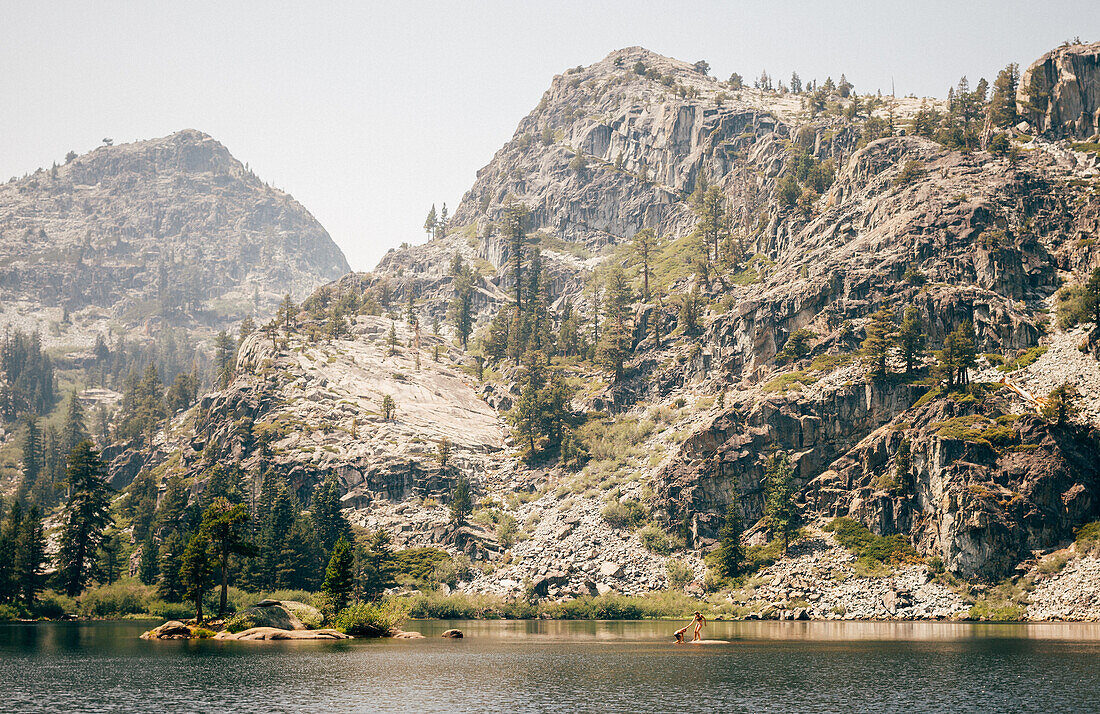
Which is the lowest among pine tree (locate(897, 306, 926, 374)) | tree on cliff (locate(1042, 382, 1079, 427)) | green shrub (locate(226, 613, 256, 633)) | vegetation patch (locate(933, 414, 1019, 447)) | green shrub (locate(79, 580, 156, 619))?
green shrub (locate(79, 580, 156, 619))

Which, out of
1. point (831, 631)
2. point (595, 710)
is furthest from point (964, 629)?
point (595, 710)

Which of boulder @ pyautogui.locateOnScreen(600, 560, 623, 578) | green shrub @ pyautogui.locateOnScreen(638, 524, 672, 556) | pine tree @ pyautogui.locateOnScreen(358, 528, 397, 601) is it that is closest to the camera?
pine tree @ pyautogui.locateOnScreen(358, 528, 397, 601)

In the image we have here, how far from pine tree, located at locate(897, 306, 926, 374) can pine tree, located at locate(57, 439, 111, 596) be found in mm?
159049

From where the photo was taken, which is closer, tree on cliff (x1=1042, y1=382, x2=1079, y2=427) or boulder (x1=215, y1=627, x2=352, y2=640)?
boulder (x1=215, y1=627, x2=352, y2=640)

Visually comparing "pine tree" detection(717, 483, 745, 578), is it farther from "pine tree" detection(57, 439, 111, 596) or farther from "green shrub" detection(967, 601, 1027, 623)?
"pine tree" detection(57, 439, 111, 596)

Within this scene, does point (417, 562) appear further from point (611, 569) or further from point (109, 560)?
point (109, 560)

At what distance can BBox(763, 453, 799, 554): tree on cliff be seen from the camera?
164 m

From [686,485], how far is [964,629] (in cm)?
7181

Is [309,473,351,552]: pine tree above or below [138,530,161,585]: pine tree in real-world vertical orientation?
above

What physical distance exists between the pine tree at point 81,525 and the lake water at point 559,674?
49.3m

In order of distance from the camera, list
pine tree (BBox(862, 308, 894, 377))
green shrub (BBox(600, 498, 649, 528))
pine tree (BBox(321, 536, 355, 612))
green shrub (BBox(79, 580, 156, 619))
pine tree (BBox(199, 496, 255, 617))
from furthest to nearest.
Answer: green shrub (BBox(600, 498, 649, 528)) < pine tree (BBox(862, 308, 894, 377)) < green shrub (BBox(79, 580, 156, 619)) < pine tree (BBox(321, 536, 355, 612)) < pine tree (BBox(199, 496, 255, 617))

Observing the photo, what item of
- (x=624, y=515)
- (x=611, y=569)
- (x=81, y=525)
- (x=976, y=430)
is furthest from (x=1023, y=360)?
(x=81, y=525)

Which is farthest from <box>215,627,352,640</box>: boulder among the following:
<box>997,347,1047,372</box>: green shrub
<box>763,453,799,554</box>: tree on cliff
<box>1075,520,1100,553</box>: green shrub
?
<box>997,347,1047,372</box>: green shrub

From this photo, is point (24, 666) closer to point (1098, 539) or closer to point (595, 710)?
point (595, 710)
